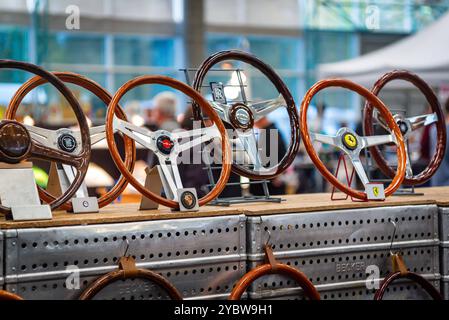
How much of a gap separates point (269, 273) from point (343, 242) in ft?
1.21

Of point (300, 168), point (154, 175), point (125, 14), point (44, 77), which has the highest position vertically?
point (125, 14)

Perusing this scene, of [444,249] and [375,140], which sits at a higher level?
[375,140]

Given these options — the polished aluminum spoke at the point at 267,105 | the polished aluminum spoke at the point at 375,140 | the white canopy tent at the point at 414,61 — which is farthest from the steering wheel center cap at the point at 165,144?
the white canopy tent at the point at 414,61

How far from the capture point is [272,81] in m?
3.39

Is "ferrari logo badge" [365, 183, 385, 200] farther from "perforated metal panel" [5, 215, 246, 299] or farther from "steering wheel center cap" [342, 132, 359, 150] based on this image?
"perforated metal panel" [5, 215, 246, 299]

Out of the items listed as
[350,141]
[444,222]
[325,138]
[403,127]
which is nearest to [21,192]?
[325,138]

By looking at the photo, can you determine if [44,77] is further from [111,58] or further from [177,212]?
[111,58]

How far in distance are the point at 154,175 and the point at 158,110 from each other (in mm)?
4087

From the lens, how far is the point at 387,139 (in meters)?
3.45

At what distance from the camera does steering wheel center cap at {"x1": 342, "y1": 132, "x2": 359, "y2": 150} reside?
332 cm

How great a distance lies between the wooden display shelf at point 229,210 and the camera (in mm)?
2518

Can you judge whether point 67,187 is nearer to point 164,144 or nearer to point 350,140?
point 164,144

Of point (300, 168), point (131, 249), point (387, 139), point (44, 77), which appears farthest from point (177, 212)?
point (300, 168)

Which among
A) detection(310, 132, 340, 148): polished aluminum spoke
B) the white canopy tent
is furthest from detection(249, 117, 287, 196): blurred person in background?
the white canopy tent
